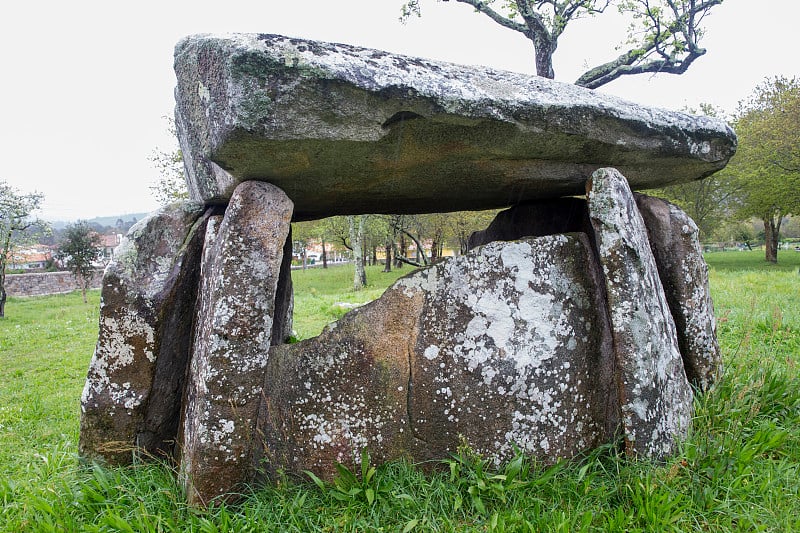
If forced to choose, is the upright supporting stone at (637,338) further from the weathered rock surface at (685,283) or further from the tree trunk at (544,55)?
the tree trunk at (544,55)

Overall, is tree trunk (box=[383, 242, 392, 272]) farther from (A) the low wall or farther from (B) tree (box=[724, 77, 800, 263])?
(B) tree (box=[724, 77, 800, 263])

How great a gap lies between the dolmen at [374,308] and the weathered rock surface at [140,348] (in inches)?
0.5

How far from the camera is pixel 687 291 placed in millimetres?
3652

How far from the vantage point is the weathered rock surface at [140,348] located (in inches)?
126

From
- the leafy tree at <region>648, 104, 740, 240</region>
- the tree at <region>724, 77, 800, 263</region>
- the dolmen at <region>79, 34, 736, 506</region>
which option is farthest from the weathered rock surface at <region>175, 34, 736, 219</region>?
the leafy tree at <region>648, 104, 740, 240</region>

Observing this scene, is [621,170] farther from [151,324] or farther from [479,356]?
[151,324]

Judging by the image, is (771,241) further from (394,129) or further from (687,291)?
(394,129)

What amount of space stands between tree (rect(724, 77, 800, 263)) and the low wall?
1191 inches

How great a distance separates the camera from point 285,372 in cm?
303

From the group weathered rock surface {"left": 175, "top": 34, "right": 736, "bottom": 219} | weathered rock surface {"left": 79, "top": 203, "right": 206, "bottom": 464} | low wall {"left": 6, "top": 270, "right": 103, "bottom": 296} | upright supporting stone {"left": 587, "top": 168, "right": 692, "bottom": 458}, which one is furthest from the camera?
low wall {"left": 6, "top": 270, "right": 103, "bottom": 296}

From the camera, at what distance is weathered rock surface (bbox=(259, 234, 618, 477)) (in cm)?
300

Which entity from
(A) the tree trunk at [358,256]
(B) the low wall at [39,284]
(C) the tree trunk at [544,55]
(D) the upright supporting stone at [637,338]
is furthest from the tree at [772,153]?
(B) the low wall at [39,284]

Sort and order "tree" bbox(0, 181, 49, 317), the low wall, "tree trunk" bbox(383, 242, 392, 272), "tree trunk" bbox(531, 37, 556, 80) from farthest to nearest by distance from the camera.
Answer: "tree trunk" bbox(383, 242, 392, 272)
the low wall
"tree" bbox(0, 181, 49, 317)
"tree trunk" bbox(531, 37, 556, 80)

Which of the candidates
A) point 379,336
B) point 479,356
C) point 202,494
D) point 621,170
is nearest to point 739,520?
point 479,356
